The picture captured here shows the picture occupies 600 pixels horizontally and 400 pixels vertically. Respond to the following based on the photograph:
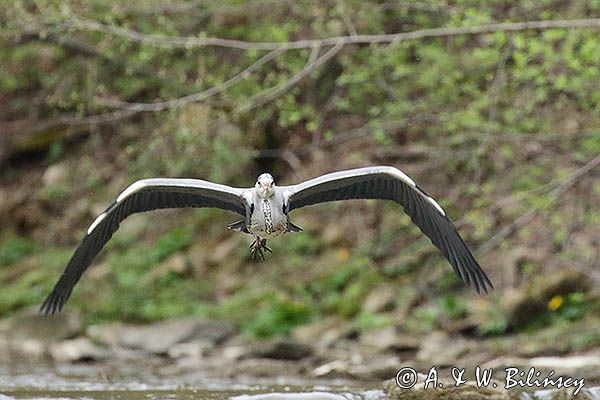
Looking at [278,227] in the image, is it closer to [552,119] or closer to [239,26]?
[552,119]

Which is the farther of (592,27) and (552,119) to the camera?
(552,119)

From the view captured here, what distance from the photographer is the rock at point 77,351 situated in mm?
12898

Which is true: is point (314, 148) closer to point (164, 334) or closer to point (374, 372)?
point (164, 334)

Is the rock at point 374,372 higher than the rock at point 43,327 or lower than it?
lower

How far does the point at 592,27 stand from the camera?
35.9ft

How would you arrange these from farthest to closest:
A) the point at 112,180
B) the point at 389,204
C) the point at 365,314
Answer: the point at 112,180, the point at 389,204, the point at 365,314

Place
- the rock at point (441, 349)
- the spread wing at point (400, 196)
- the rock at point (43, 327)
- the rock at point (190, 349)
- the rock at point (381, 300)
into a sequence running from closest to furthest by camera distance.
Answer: the spread wing at point (400, 196), the rock at point (441, 349), the rock at point (190, 349), the rock at point (43, 327), the rock at point (381, 300)

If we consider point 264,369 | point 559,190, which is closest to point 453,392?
point 264,369

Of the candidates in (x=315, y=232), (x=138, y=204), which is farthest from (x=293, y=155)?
(x=138, y=204)

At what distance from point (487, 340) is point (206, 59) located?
5582 mm

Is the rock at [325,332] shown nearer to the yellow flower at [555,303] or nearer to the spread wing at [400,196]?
the yellow flower at [555,303]

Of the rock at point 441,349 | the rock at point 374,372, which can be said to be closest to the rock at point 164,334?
the rock at point 441,349

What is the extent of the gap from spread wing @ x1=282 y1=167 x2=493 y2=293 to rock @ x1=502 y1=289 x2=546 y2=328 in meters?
4.49

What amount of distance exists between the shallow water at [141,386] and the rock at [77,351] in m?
0.61
